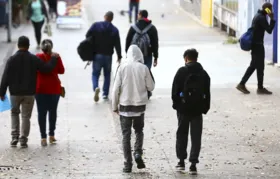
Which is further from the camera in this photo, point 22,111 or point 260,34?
point 260,34

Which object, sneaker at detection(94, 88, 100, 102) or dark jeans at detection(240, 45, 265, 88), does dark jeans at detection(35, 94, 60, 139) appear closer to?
sneaker at detection(94, 88, 100, 102)

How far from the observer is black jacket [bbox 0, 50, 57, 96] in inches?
497

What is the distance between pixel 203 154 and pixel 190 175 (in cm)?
137

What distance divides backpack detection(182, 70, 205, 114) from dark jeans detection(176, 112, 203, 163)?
180mm

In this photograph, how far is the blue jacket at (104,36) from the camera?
1695cm

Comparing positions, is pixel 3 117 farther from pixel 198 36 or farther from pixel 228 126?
pixel 198 36

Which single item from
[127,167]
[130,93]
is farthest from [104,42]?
[127,167]

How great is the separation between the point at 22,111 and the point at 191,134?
9.65 feet

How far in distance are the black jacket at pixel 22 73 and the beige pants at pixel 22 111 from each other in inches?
3.7

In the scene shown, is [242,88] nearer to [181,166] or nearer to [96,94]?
[96,94]

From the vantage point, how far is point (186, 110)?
1093 cm

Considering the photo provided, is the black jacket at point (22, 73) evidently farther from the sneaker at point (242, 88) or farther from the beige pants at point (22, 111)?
the sneaker at point (242, 88)

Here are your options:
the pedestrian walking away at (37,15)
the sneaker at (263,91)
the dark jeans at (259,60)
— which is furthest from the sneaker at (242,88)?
the pedestrian walking away at (37,15)

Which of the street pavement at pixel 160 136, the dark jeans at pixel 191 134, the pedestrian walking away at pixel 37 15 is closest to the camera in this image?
the dark jeans at pixel 191 134
